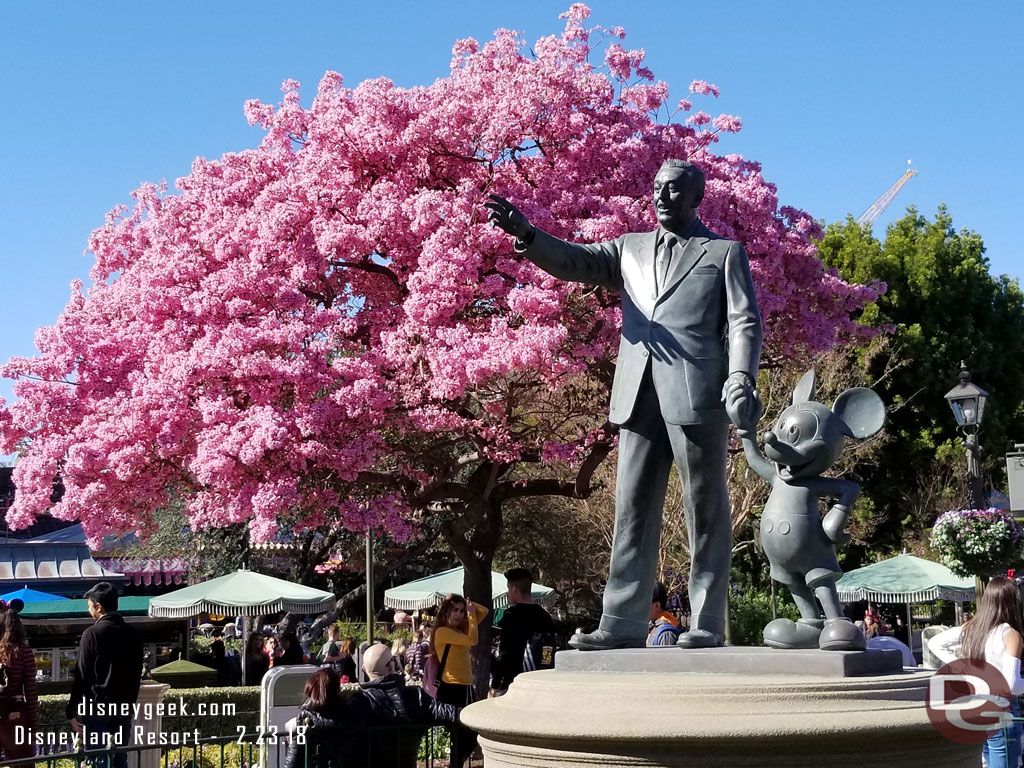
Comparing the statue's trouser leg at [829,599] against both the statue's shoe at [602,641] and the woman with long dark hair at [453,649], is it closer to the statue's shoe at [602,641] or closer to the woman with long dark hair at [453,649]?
the statue's shoe at [602,641]

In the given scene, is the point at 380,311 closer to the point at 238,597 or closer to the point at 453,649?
the point at 453,649

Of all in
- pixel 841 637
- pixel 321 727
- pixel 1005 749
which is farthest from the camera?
pixel 321 727

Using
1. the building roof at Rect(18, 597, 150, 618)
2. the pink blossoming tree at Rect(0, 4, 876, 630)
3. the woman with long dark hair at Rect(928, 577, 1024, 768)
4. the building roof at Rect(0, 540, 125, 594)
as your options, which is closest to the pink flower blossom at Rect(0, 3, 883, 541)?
the pink blossoming tree at Rect(0, 4, 876, 630)

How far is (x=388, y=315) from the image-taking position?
11719 mm

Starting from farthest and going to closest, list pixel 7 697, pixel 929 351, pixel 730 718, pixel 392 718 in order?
pixel 929 351 → pixel 7 697 → pixel 392 718 → pixel 730 718

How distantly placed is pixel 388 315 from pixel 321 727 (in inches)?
218

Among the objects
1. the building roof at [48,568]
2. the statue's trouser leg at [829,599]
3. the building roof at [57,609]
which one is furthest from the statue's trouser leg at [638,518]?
the building roof at [48,568]

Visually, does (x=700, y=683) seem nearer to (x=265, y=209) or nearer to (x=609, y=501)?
(x=265, y=209)

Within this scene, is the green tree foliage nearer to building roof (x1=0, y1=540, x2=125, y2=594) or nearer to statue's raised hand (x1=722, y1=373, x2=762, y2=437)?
building roof (x1=0, y1=540, x2=125, y2=594)

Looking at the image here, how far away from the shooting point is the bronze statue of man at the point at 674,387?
5.09 m

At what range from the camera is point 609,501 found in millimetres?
20875

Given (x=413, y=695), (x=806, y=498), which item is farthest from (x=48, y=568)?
(x=806, y=498)

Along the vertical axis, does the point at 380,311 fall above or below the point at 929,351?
below

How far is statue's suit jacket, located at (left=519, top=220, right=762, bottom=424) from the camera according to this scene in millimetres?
5086
